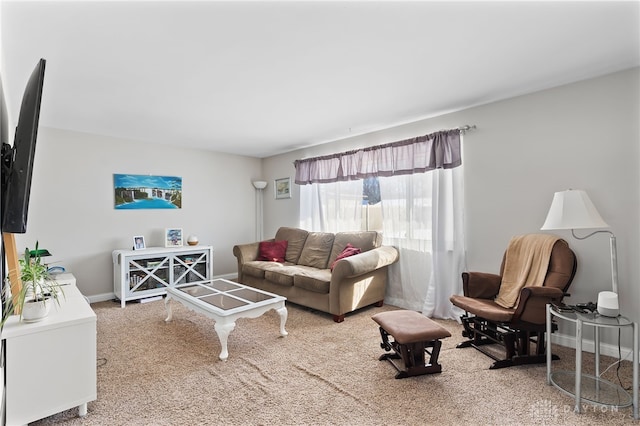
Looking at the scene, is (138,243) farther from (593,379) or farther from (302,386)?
(593,379)

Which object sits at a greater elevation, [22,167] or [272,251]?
[22,167]

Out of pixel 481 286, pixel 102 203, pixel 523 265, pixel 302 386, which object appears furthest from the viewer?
pixel 102 203

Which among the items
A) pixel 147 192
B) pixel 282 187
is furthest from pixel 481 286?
pixel 147 192

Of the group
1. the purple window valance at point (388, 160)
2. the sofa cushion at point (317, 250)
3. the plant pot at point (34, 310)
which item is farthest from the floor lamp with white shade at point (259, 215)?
the plant pot at point (34, 310)

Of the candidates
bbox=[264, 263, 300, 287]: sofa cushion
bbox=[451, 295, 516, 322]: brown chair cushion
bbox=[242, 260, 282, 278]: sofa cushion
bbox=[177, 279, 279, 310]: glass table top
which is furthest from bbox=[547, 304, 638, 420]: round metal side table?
bbox=[242, 260, 282, 278]: sofa cushion

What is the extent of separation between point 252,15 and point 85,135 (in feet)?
11.8

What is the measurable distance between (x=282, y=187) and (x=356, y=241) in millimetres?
2048

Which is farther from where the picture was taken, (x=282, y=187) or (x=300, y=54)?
(x=282, y=187)

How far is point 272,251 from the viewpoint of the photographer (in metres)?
4.68

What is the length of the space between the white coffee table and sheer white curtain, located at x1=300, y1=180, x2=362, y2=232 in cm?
174

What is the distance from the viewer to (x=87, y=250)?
411 cm

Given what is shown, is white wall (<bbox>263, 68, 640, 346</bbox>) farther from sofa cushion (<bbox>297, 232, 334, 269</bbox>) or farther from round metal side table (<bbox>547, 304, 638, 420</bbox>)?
sofa cushion (<bbox>297, 232, 334, 269</bbox>)

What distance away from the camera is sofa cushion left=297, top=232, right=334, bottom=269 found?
430 centimetres

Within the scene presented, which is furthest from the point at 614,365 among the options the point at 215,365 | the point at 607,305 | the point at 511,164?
the point at 215,365
